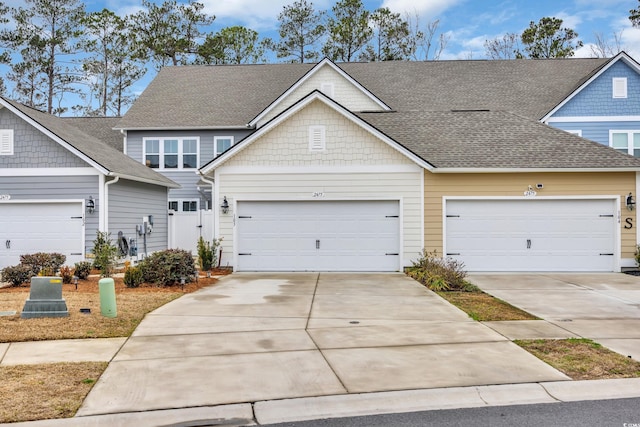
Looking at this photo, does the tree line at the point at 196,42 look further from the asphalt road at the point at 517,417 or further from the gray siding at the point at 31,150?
the asphalt road at the point at 517,417

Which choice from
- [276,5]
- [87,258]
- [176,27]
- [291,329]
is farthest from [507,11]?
[291,329]

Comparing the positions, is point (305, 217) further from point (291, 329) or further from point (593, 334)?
point (593, 334)

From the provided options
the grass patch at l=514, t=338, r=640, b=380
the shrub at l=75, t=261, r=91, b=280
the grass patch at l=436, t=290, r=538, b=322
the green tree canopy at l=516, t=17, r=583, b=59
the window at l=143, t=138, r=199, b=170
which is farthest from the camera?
the green tree canopy at l=516, t=17, r=583, b=59

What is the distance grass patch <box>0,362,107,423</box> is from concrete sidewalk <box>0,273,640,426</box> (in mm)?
151

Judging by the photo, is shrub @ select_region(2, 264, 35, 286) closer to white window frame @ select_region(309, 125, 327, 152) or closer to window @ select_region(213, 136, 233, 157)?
white window frame @ select_region(309, 125, 327, 152)

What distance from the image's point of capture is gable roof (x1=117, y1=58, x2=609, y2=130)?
77.9 ft

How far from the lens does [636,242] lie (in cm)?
1526

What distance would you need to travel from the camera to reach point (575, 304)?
→ 10203 mm

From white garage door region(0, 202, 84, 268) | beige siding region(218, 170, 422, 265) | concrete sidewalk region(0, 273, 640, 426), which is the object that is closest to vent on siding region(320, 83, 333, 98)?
beige siding region(218, 170, 422, 265)

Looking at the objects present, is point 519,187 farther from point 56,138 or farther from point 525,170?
point 56,138

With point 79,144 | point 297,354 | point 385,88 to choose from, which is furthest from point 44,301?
point 385,88

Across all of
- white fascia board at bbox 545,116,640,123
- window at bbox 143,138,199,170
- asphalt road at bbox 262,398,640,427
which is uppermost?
white fascia board at bbox 545,116,640,123

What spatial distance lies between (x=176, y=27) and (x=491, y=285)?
3387 centimetres

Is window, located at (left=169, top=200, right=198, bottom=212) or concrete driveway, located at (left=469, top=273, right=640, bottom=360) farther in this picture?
window, located at (left=169, top=200, right=198, bottom=212)
